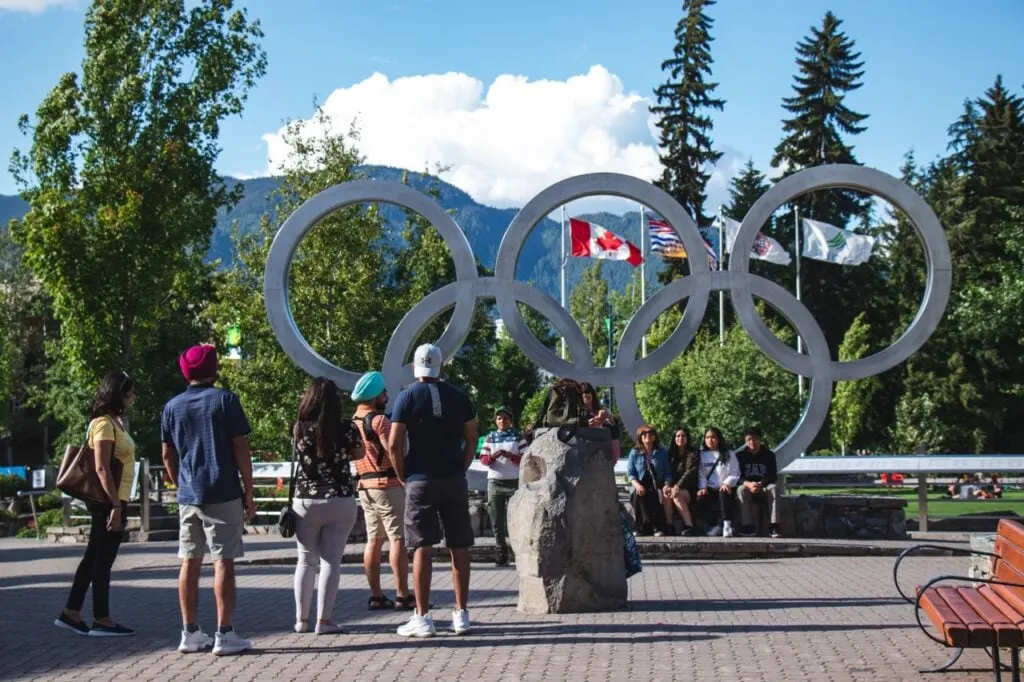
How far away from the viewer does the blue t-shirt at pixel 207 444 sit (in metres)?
7.93

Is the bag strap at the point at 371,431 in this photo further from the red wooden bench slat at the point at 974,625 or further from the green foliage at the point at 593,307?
the green foliage at the point at 593,307

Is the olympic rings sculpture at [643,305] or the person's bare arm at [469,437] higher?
the olympic rings sculpture at [643,305]

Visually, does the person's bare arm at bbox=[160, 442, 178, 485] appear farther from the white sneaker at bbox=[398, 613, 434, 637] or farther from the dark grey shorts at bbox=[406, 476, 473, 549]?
the white sneaker at bbox=[398, 613, 434, 637]

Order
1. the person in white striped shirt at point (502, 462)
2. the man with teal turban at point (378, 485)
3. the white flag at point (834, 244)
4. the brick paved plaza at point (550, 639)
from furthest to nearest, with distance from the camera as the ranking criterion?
1. the white flag at point (834, 244)
2. the person in white striped shirt at point (502, 462)
3. the man with teal turban at point (378, 485)
4. the brick paved plaza at point (550, 639)

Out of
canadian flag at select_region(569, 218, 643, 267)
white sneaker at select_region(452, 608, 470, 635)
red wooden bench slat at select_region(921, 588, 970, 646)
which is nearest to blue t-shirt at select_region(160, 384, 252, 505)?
white sneaker at select_region(452, 608, 470, 635)

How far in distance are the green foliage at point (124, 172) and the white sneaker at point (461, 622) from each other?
60.6 feet

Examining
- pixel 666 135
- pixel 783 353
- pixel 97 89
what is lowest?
pixel 783 353

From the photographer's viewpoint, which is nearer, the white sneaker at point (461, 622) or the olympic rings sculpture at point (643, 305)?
the white sneaker at point (461, 622)

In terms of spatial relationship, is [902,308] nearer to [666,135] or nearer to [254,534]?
[666,135]

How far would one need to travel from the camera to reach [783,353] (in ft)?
52.9

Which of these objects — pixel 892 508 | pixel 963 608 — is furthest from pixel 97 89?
pixel 963 608

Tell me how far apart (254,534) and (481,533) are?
623 cm

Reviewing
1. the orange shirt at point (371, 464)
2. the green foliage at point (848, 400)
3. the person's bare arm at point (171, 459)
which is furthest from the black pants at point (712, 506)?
the green foliage at point (848, 400)

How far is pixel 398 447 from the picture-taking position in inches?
336
